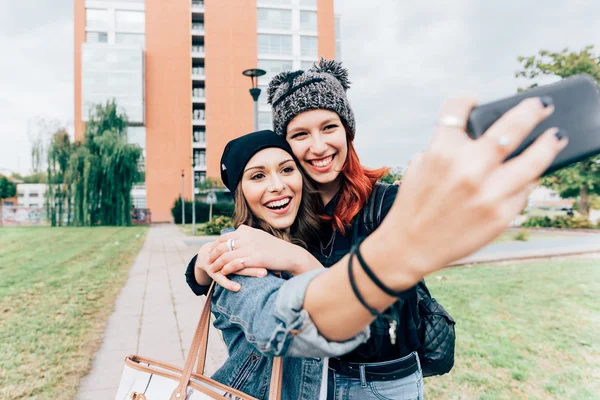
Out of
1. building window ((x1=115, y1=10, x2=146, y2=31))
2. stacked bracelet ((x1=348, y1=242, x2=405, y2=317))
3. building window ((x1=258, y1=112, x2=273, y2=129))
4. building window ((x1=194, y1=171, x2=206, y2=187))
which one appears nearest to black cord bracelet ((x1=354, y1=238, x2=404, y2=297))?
stacked bracelet ((x1=348, y1=242, x2=405, y2=317))

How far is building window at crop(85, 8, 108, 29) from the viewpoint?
1390 inches

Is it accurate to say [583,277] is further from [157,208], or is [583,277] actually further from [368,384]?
[157,208]

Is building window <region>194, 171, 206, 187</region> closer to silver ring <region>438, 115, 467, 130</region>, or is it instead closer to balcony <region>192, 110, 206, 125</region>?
balcony <region>192, 110, 206, 125</region>

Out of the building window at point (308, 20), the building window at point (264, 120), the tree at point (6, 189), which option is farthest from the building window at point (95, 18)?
the building window at point (308, 20)

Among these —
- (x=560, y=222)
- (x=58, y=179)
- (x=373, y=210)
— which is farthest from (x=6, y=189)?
(x=373, y=210)

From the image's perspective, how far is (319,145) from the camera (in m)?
1.36

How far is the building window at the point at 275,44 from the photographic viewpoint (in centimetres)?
3597

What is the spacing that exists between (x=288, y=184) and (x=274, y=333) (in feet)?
2.36

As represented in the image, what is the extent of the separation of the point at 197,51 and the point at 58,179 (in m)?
18.4

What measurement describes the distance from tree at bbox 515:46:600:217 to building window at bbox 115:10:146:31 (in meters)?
29.6

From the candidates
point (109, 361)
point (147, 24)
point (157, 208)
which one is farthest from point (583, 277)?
point (147, 24)

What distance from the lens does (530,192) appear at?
19.0 inches

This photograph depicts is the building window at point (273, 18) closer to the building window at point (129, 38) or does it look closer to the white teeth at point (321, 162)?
the building window at point (129, 38)

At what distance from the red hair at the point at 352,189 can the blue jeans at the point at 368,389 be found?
42 cm
